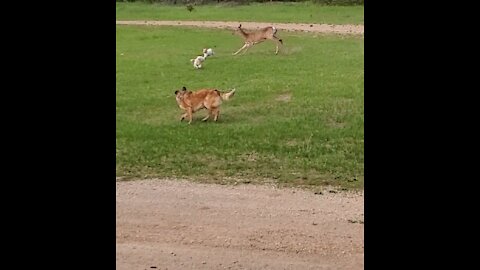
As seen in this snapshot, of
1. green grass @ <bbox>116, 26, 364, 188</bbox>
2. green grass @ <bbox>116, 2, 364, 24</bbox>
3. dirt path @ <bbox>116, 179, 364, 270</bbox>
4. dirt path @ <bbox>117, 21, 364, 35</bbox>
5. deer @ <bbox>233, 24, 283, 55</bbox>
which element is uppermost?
green grass @ <bbox>116, 2, 364, 24</bbox>

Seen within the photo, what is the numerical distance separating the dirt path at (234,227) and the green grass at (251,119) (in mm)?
443

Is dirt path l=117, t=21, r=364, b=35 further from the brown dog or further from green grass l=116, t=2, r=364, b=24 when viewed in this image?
the brown dog

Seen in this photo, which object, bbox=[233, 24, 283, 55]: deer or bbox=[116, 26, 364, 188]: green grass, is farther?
bbox=[233, 24, 283, 55]: deer

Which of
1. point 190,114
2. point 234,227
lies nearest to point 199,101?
point 190,114

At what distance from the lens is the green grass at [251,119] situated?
6180 mm

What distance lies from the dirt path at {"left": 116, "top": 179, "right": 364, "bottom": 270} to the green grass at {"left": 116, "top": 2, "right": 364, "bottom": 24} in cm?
1401

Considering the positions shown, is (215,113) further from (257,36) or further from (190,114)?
(257,36)

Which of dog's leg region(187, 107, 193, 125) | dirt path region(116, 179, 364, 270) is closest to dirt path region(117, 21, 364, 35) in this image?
dog's leg region(187, 107, 193, 125)

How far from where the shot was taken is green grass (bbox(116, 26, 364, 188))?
20.3 ft

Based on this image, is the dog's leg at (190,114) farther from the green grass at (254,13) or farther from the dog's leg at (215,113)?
the green grass at (254,13)

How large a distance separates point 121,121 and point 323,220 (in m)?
4.07

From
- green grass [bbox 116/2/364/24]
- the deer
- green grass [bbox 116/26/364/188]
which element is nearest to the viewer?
green grass [bbox 116/26/364/188]
